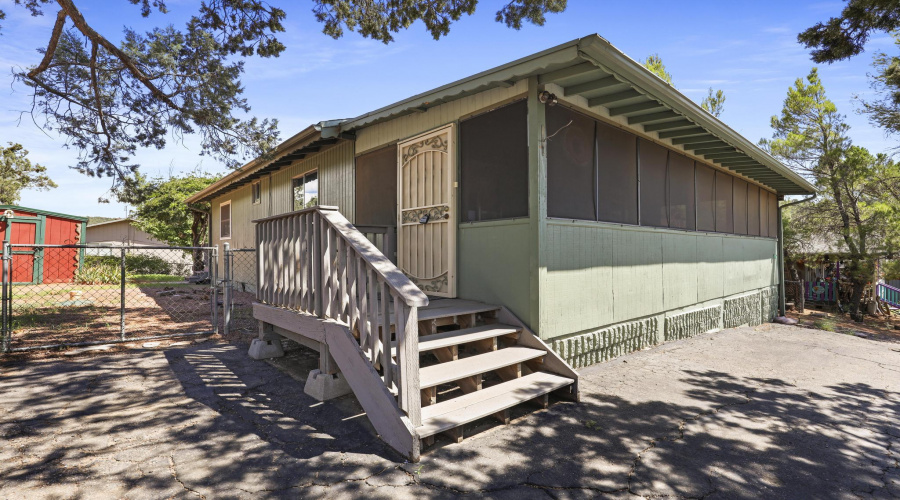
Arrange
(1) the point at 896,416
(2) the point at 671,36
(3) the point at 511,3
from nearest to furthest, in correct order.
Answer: (1) the point at 896,416 < (2) the point at 671,36 < (3) the point at 511,3

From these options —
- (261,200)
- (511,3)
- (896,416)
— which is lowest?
(896,416)

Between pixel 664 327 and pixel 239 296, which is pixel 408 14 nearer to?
pixel 664 327

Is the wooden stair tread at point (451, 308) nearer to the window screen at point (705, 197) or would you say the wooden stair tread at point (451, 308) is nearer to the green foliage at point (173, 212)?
the window screen at point (705, 197)

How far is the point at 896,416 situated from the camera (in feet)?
11.2

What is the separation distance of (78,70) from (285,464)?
22.2 ft

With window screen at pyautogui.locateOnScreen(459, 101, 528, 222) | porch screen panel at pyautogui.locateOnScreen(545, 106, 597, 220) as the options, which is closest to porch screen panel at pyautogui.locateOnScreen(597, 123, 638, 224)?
porch screen panel at pyautogui.locateOnScreen(545, 106, 597, 220)

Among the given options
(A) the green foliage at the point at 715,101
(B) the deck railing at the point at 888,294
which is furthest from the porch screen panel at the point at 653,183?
(B) the deck railing at the point at 888,294

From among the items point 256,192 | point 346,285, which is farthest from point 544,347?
point 256,192

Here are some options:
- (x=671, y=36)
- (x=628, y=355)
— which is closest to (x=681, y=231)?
(x=628, y=355)

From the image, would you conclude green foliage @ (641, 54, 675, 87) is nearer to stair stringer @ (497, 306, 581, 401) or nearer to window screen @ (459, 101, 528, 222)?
window screen @ (459, 101, 528, 222)

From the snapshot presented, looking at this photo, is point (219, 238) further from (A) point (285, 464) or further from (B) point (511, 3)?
(A) point (285, 464)

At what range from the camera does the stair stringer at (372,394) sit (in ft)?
8.25

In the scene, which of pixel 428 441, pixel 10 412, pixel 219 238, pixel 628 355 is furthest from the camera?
pixel 219 238

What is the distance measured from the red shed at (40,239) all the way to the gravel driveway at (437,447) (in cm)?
1150
